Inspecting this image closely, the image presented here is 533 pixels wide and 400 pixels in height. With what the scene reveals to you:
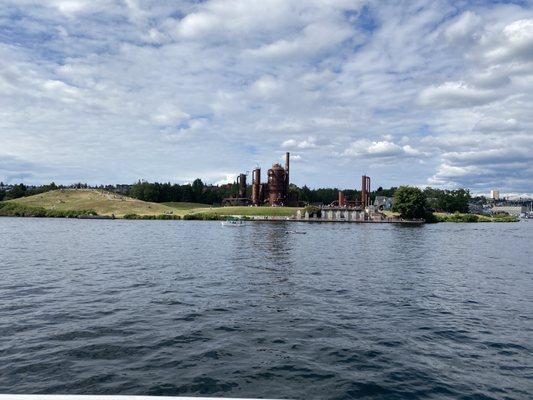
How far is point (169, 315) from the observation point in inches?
990

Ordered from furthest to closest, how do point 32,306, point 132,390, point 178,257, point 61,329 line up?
point 178,257 → point 32,306 → point 61,329 → point 132,390

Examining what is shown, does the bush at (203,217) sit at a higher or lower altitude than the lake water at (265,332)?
higher

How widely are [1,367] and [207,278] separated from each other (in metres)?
22.6

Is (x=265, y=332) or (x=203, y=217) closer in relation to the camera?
(x=265, y=332)

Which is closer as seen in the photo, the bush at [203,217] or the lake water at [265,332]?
the lake water at [265,332]

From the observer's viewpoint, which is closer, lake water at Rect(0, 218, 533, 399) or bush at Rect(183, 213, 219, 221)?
lake water at Rect(0, 218, 533, 399)

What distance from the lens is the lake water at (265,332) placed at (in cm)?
1581

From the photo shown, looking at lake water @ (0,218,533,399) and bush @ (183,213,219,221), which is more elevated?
bush @ (183,213,219,221)

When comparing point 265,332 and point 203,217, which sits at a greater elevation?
point 203,217

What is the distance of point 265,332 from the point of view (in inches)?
874

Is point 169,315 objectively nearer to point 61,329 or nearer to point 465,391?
point 61,329

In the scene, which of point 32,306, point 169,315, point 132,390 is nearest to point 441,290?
point 169,315

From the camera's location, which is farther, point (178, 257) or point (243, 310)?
point (178, 257)

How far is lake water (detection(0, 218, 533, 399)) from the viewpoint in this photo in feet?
51.9
